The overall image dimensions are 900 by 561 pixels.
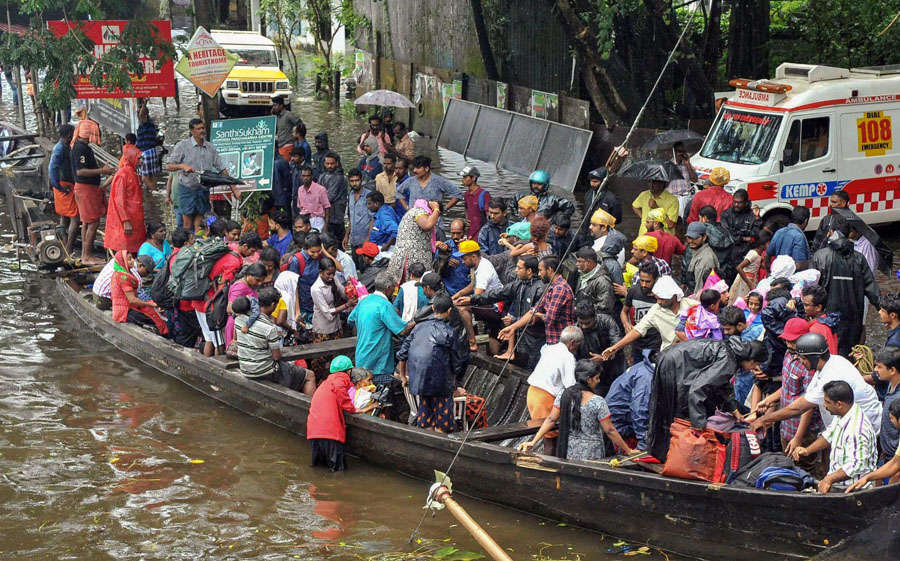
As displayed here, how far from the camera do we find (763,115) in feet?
45.0

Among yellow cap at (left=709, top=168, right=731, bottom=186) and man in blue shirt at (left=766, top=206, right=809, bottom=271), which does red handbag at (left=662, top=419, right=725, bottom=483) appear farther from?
yellow cap at (left=709, top=168, right=731, bottom=186)

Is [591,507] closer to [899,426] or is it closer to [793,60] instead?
[899,426]

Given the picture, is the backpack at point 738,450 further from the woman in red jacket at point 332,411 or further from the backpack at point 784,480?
the woman in red jacket at point 332,411

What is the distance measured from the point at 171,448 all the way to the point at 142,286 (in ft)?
8.87

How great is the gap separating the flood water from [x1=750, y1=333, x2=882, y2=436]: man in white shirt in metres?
1.53

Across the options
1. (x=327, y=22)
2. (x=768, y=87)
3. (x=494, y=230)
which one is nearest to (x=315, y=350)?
(x=494, y=230)

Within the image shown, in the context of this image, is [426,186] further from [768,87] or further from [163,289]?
[768,87]

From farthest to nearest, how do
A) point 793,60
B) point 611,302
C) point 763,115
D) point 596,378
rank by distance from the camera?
point 793,60 → point 763,115 → point 611,302 → point 596,378

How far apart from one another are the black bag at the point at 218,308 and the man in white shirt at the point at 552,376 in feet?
11.4

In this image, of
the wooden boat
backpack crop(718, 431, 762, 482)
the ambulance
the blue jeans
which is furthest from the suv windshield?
backpack crop(718, 431, 762, 482)

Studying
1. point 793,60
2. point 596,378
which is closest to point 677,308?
point 596,378

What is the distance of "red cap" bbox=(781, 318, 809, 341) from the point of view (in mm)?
7520

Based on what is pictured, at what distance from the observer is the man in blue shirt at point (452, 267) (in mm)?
10367

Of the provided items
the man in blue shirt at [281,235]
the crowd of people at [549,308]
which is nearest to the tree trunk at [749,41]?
the crowd of people at [549,308]
